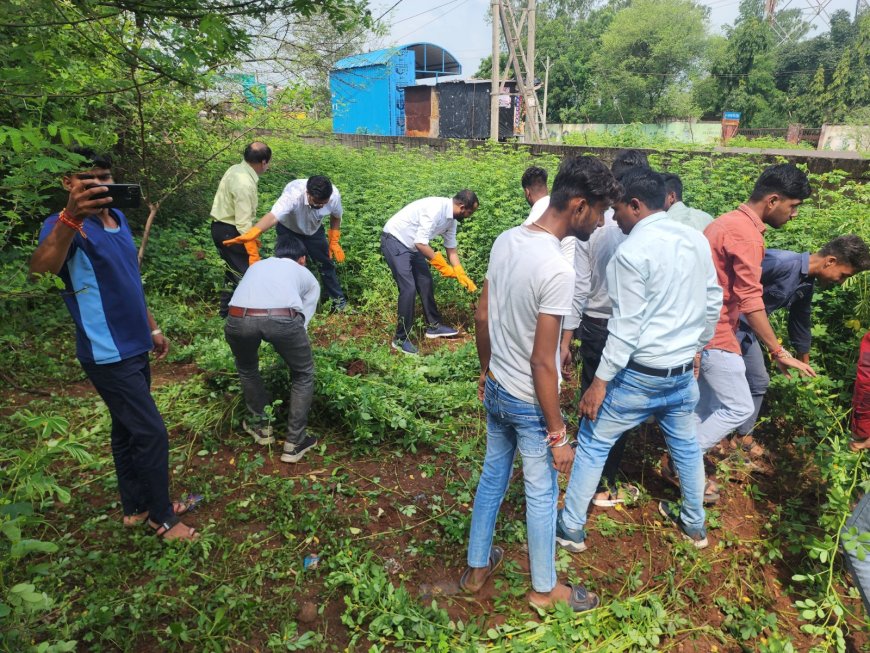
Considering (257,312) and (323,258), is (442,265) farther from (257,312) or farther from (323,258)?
(257,312)

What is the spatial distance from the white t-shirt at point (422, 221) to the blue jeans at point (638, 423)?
9.60 ft

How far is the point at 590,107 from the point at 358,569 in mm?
43771

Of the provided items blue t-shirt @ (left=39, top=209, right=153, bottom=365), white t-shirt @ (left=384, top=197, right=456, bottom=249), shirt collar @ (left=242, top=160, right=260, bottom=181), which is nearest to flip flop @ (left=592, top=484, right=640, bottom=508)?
blue t-shirt @ (left=39, top=209, right=153, bottom=365)

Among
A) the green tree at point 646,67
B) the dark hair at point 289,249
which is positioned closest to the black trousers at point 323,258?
the dark hair at point 289,249

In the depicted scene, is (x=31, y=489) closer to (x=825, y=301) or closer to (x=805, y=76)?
(x=825, y=301)

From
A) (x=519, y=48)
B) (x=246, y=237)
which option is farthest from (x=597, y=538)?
(x=519, y=48)

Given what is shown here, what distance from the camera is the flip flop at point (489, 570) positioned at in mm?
2562

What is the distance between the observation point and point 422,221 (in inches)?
203

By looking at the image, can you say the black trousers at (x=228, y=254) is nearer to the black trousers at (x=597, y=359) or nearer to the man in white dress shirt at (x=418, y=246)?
the man in white dress shirt at (x=418, y=246)

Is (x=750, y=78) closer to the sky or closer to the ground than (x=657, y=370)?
closer to the sky

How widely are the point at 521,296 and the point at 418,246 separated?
322 cm

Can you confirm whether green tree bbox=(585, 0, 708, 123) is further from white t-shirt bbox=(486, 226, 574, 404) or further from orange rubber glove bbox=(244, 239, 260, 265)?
white t-shirt bbox=(486, 226, 574, 404)

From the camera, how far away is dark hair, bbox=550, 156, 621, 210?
2041 mm

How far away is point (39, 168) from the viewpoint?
1.98m
